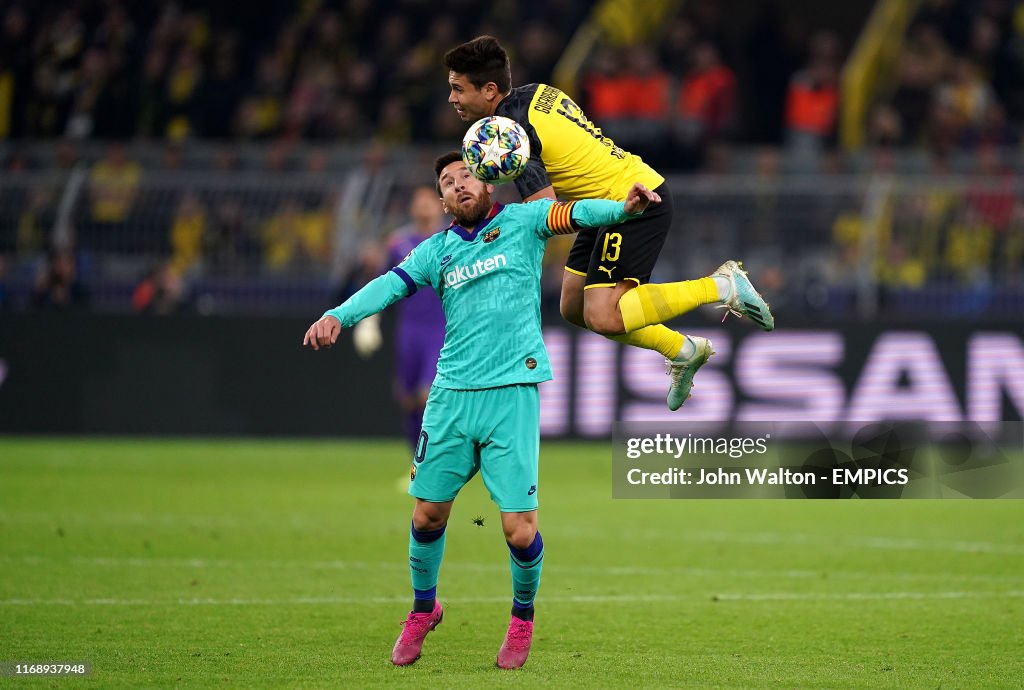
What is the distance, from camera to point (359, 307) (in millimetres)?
6492

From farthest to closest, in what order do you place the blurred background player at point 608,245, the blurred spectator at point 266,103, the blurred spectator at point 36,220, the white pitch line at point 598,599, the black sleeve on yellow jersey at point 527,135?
the blurred spectator at point 266,103
the blurred spectator at point 36,220
the white pitch line at point 598,599
the blurred background player at point 608,245
the black sleeve on yellow jersey at point 527,135

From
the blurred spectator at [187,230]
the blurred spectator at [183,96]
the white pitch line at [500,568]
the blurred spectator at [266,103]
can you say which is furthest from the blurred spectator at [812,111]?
the white pitch line at [500,568]

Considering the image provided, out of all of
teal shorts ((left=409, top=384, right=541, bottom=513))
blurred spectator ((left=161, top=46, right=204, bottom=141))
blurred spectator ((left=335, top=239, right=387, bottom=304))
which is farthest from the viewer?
blurred spectator ((left=161, top=46, right=204, bottom=141))

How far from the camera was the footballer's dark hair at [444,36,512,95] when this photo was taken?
22.8 feet

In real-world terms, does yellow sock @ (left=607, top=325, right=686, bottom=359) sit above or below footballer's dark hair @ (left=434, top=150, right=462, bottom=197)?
below

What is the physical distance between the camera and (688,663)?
22.1ft

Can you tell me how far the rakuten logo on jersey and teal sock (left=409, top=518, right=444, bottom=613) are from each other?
41.2 inches

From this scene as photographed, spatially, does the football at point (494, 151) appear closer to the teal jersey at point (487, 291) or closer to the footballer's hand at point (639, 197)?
the teal jersey at point (487, 291)

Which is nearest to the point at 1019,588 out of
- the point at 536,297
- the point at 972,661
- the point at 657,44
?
the point at 972,661

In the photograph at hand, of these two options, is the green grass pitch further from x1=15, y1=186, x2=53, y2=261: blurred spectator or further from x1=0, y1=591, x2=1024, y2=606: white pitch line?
x1=15, y1=186, x2=53, y2=261: blurred spectator

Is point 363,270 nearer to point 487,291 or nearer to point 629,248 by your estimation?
point 629,248

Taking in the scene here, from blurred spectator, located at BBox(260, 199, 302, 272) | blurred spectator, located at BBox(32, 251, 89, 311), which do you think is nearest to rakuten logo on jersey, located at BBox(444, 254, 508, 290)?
blurred spectator, located at BBox(260, 199, 302, 272)

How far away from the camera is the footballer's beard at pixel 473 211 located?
21.7 feet

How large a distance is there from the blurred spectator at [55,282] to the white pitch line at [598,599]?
9292 millimetres
